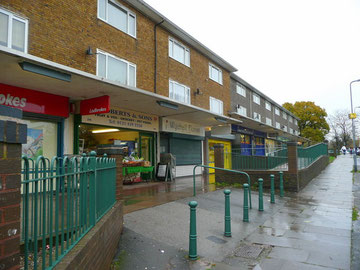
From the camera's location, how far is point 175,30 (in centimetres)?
1499

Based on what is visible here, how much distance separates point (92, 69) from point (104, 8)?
2.84m

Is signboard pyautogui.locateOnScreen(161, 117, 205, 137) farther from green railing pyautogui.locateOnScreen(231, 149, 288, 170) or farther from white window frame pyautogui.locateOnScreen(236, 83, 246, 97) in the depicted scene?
white window frame pyautogui.locateOnScreen(236, 83, 246, 97)

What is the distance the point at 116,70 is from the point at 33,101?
3776mm

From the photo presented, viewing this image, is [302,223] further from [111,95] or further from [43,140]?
[43,140]

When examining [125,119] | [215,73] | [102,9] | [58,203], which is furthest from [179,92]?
[58,203]

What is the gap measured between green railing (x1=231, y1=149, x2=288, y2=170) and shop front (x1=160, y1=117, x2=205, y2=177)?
3.76 m

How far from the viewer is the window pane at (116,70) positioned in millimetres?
11250

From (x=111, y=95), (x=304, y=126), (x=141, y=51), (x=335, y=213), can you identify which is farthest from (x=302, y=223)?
(x=304, y=126)

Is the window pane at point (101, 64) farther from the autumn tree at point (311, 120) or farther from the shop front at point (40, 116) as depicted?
the autumn tree at point (311, 120)

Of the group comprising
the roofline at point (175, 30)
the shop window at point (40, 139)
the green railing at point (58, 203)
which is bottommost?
the green railing at point (58, 203)

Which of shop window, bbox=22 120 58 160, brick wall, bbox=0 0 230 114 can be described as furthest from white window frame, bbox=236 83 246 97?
shop window, bbox=22 120 58 160

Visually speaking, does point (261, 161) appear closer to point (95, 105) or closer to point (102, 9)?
point (95, 105)

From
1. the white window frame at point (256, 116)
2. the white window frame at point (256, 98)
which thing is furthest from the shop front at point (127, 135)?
the white window frame at point (256, 98)

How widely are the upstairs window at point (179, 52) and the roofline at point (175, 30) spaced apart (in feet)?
1.37
